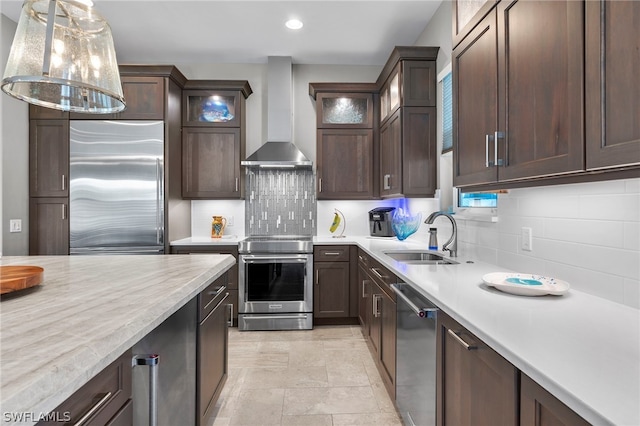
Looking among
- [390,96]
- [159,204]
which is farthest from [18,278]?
[390,96]

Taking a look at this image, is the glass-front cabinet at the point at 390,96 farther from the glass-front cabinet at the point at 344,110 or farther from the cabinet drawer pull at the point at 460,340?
the cabinet drawer pull at the point at 460,340

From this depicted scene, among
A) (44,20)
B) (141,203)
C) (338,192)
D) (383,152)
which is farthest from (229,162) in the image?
(44,20)

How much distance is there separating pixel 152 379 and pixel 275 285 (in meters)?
2.41

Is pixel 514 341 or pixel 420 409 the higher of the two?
pixel 514 341

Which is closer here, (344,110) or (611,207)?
(611,207)

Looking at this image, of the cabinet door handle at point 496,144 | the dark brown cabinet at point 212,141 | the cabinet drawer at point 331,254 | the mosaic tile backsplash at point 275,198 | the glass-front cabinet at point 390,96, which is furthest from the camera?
the mosaic tile backsplash at point 275,198

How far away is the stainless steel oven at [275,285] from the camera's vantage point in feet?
11.7

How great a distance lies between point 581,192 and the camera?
4.56 ft

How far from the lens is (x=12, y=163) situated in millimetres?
3234

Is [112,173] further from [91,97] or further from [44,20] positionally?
[44,20]

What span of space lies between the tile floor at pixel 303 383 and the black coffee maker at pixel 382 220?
3.93 ft

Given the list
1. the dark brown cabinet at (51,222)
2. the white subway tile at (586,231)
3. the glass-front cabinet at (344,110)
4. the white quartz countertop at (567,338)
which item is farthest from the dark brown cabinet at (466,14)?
the dark brown cabinet at (51,222)

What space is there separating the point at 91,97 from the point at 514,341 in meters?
2.00

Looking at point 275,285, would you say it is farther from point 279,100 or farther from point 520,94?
point 520,94
